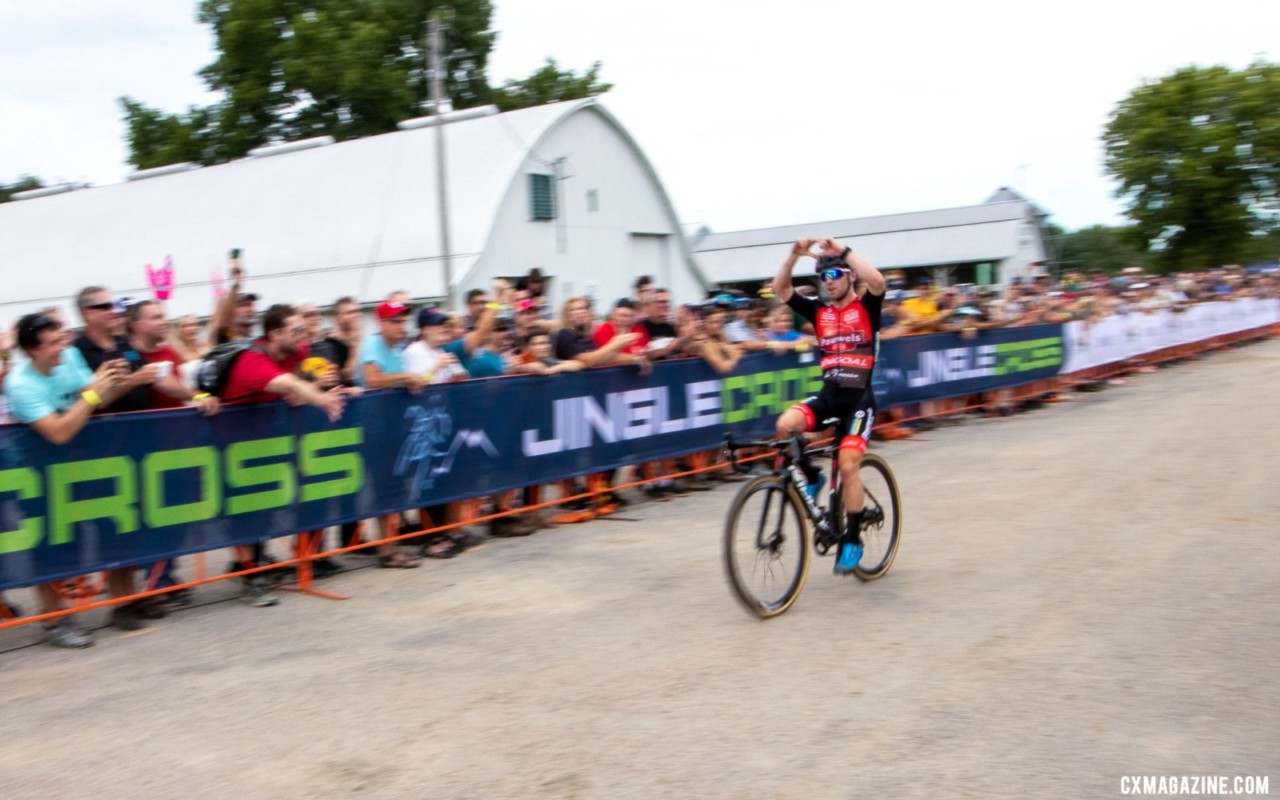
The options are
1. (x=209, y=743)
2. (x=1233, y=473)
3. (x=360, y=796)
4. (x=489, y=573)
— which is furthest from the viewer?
(x=1233, y=473)

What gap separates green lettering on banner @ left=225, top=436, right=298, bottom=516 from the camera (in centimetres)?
730

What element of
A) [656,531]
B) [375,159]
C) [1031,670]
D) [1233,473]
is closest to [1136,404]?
[1233,473]

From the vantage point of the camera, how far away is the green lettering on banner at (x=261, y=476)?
7.30 m

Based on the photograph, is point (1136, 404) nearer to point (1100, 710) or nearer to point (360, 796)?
point (1100, 710)

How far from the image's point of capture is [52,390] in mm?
6477

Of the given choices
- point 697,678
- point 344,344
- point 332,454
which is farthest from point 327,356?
point 697,678

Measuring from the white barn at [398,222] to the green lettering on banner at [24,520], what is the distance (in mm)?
22521

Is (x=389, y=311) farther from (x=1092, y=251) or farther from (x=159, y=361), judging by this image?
(x=1092, y=251)

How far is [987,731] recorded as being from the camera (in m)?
4.48

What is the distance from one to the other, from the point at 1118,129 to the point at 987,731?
66095 mm

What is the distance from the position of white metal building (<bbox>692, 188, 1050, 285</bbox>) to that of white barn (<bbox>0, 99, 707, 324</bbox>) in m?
18.4

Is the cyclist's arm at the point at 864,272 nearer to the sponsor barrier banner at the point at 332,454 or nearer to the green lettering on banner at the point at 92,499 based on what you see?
the sponsor barrier banner at the point at 332,454

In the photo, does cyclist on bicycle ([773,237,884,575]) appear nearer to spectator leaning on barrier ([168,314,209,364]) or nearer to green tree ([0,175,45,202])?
spectator leaning on barrier ([168,314,209,364])

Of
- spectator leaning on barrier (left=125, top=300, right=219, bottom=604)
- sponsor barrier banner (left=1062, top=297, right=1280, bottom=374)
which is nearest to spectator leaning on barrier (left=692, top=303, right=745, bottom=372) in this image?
spectator leaning on barrier (left=125, top=300, right=219, bottom=604)
